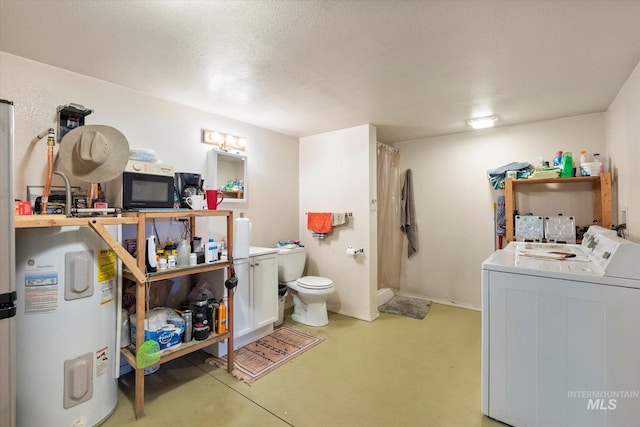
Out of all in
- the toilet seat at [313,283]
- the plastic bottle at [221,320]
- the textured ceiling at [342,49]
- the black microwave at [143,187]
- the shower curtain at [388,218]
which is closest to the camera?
the textured ceiling at [342,49]

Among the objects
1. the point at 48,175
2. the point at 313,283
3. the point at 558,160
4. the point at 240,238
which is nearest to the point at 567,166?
the point at 558,160

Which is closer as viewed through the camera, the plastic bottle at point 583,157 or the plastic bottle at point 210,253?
the plastic bottle at point 210,253

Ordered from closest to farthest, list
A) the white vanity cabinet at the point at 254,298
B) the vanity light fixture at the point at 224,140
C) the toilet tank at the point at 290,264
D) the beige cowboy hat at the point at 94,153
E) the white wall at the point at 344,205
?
the beige cowboy hat at the point at 94,153 → the white vanity cabinet at the point at 254,298 → the vanity light fixture at the point at 224,140 → the toilet tank at the point at 290,264 → the white wall at the point at 344,205

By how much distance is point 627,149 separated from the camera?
218cm

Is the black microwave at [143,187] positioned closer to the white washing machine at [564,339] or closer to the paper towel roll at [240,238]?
the paper towel roll at [240,238]

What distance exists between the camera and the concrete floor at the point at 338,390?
175 centimetres

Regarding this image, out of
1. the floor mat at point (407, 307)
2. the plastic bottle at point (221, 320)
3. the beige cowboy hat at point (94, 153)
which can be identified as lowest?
the floor mat at point (407, 307)

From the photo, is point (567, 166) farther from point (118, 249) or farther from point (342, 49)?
point (118, 249)

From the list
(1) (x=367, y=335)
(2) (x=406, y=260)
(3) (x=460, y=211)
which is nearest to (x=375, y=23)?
(1) (x=367, y=335)

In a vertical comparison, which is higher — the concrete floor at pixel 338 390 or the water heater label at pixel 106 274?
the water heater label at pixel 106 274

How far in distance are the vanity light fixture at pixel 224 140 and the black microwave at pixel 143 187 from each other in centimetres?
80

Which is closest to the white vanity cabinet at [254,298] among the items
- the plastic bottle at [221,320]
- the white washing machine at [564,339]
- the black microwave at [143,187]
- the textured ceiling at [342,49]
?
the plastic bottle at [221,320]

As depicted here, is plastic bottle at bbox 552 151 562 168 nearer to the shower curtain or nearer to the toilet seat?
the shower curtain

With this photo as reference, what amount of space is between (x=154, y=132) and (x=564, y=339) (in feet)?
10.6
